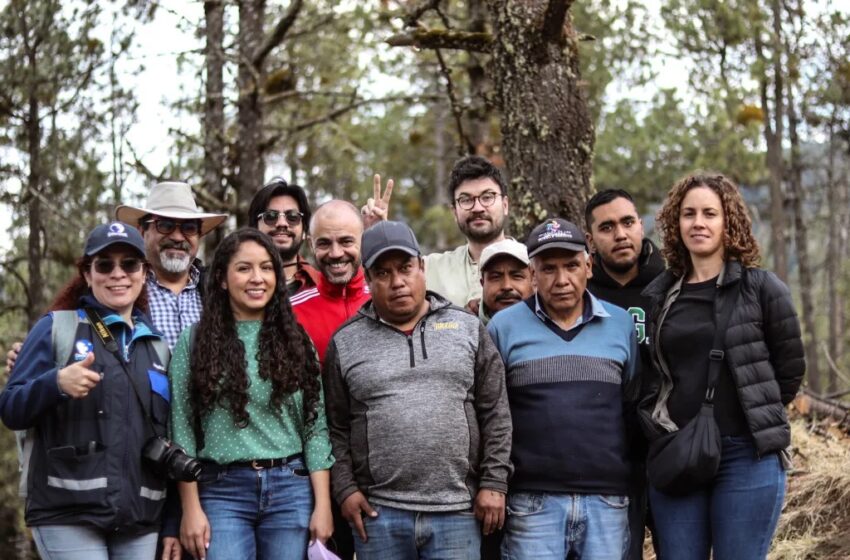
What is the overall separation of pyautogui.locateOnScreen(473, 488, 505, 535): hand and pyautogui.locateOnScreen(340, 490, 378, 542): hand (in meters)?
0.46

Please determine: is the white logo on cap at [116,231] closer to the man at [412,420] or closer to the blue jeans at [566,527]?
the man at [412,420]

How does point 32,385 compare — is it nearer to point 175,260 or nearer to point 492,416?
point 175,260

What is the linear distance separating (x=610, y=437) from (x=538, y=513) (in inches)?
18.3

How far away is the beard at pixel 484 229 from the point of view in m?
5.09

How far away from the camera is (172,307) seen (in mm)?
4598

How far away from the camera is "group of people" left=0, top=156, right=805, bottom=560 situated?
3.79m

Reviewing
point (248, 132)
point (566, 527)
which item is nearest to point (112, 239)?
point (566, 527)

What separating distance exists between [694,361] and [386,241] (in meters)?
1.48

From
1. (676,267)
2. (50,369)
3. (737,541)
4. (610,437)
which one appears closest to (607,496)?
(610,437)

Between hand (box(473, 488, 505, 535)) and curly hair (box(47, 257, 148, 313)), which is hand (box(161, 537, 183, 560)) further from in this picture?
hand (box(473, 488, 505, 535))

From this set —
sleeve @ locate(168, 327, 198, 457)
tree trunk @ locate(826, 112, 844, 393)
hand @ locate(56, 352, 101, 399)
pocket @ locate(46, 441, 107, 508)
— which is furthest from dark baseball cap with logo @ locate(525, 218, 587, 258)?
tree trunk @ locate(826, 112, 844, 393)

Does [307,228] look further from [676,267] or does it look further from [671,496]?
[671,496]

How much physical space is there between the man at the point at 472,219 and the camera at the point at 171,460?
5.97 feet

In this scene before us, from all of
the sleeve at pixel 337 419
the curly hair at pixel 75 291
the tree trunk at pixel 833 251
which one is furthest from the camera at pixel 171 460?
the tree trunk at pixel 833 251
